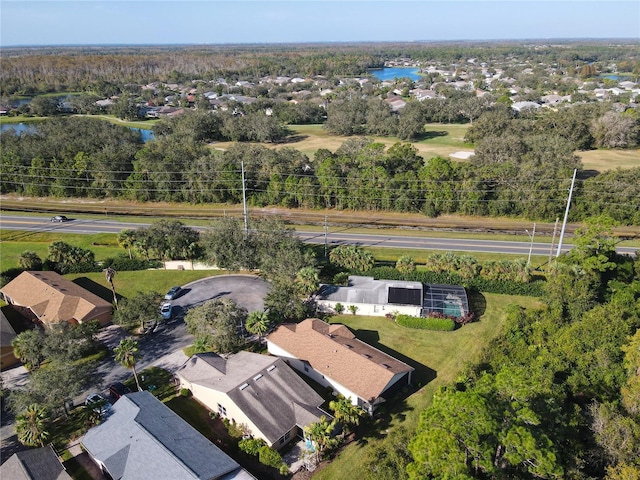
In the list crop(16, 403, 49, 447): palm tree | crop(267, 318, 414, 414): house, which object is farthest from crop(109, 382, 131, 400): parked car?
crop(267, 318, 414, 414): house

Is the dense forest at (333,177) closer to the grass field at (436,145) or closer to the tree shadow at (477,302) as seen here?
the grass field at (436,145)

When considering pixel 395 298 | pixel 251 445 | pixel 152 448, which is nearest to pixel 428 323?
pixel 395 298

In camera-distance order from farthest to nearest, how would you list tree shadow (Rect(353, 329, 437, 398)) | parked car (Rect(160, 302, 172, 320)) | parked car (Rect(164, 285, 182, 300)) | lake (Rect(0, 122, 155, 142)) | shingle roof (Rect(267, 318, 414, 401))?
lake (Rect(0, 122, 155, 142)) < parked car (Rect(164, 285, 182, 300)) < parked car (Rect(160, 302, 172, 320)) < tree shadow (Rect(353, 329, 437, 398)) < shingle roof (Rect(267, 318, 414, 401))

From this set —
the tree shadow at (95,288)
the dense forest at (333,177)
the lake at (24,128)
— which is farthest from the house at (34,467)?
the lake at (24,128)

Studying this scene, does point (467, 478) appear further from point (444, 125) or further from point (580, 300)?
point (444, 125)

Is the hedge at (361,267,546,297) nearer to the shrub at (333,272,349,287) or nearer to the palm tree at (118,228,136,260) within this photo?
the shrub at (333,272,349,287)

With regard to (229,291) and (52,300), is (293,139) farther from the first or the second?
(52,300)

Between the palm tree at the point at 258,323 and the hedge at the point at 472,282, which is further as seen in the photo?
the hedge at the point at 472,282
